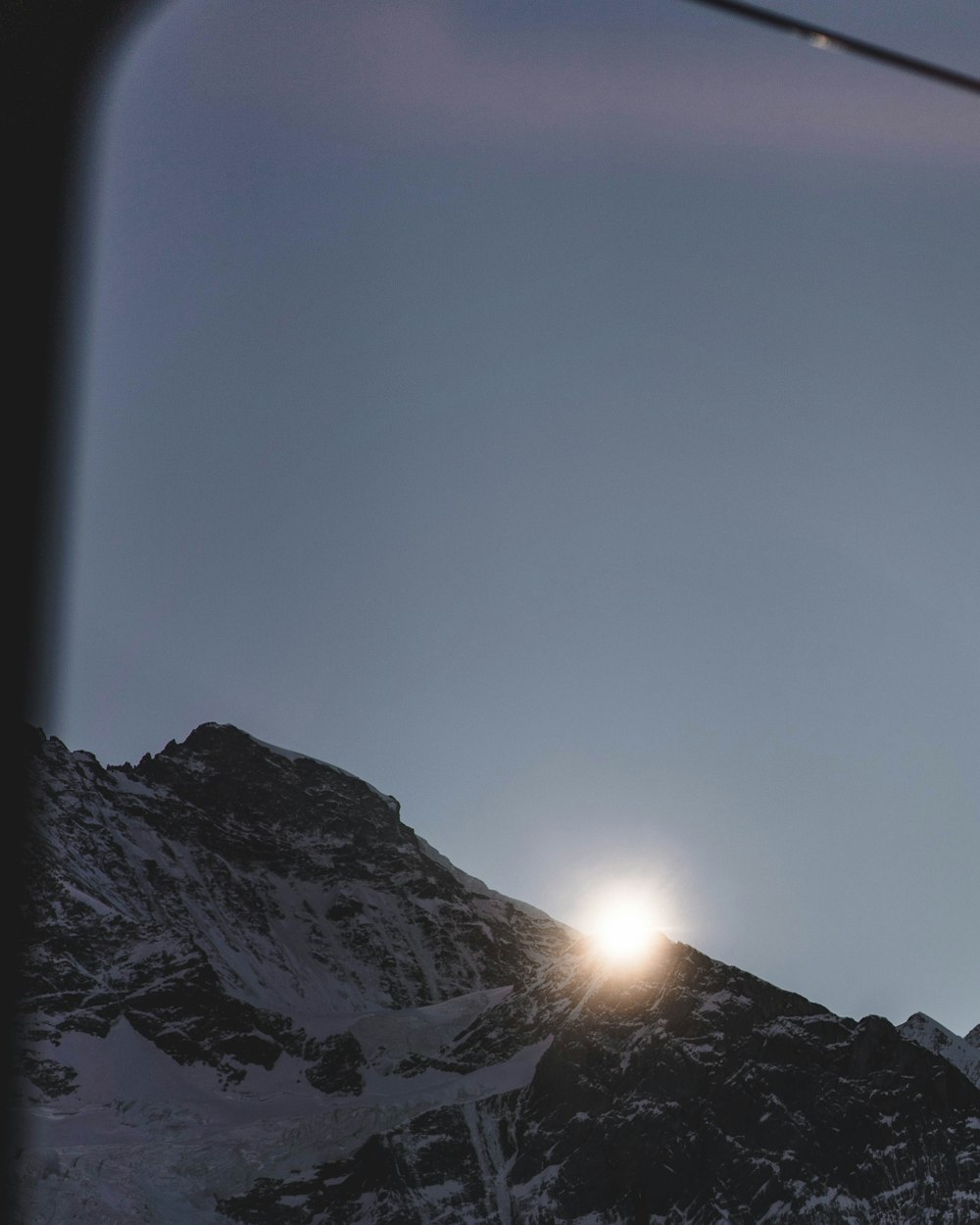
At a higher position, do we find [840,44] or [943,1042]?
[943,1042]

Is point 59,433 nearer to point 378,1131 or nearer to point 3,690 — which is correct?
point 3,690

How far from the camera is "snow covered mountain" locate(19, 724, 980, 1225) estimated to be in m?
110

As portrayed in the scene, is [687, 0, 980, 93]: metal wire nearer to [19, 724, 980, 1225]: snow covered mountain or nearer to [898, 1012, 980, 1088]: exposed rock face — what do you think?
[19, 724, 980, 1225]: snow covered mountain

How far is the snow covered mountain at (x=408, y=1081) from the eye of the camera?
110 meters

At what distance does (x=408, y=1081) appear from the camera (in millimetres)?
134875

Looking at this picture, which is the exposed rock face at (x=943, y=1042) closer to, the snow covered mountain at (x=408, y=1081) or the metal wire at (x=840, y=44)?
the snow covered mountain at (x=408, y=1081)

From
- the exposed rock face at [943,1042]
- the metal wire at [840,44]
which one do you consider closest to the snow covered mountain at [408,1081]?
the exposed rock face at [943,1042]

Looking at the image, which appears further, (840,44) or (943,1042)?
(943,1042)

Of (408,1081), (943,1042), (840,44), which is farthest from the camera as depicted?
(943,1042)

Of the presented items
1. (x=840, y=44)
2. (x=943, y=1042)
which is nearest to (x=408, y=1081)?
(x=943, y=1042)

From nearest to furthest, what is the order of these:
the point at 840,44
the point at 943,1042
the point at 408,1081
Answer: the point at 840,44, the point at 408,1081, the point at 943,1042

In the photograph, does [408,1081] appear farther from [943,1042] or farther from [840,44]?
[840,44]

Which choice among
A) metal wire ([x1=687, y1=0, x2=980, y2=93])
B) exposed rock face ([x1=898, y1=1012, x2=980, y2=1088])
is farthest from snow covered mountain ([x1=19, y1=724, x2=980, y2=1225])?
metal wire ([x1=687, y1=0, x2=980, y2=93])

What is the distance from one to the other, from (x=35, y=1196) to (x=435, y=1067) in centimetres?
5493
